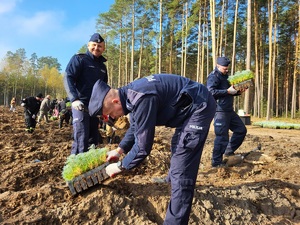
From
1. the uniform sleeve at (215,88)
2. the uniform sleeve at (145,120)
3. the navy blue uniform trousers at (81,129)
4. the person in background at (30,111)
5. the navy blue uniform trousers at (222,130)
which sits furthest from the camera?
the person in background at (30,111)

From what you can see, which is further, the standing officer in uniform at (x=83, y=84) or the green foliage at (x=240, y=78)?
the green foliage at (x=240, y=78)

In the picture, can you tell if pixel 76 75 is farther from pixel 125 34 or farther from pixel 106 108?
pixel 125 34

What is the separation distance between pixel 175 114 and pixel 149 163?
7.59 feet

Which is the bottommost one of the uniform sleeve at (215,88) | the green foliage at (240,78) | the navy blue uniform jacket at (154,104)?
the navy blue uniform jacket at (154,104)

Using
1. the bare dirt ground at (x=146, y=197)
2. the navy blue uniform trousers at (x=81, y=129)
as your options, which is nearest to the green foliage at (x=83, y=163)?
the bare dirt ground at (x=146, y=197)

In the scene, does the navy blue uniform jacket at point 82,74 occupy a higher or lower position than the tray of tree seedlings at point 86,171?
higher

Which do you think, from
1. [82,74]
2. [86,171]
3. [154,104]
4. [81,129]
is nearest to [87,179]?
[86,171]

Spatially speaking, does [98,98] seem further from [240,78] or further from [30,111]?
[30,111]

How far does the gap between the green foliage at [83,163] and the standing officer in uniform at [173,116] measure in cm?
44

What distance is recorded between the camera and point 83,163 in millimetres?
2965

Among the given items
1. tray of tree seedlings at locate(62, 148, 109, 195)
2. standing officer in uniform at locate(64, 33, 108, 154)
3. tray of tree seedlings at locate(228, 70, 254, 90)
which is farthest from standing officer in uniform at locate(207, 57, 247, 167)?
tray of tree seedlings at locate(62, 148, 109, 195)

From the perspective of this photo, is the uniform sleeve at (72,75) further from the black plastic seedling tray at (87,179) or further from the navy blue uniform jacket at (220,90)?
the navy blue uniform jacket at (220,90)

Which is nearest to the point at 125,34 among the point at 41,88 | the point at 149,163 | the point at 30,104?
the point at 30,104

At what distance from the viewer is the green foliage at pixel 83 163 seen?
295cm
